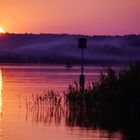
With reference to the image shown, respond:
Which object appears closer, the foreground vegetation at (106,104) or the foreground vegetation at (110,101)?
the foreground vegetation at (106,104)

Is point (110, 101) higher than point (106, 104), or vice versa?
point (110, 101)

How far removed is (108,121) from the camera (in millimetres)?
21266

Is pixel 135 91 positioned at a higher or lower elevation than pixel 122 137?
higher

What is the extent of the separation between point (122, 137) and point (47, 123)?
330 cm

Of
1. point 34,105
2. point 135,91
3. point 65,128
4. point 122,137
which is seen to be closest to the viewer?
point 122,137

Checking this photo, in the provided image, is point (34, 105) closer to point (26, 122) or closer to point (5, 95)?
point (26, 122)

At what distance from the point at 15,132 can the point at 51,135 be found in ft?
3.33

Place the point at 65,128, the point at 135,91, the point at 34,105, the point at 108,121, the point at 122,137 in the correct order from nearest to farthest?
1. the point at 122,137
2. the point at 65,128
3. the point at 108,121
4. the point at 135,91
5. the point at 34,105

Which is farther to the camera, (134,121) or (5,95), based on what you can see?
(5,95)

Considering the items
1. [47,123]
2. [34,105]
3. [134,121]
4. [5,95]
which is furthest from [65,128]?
[5,95]

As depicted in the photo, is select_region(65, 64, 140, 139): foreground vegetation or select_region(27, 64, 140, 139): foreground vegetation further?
select_region(65, 64, 140, 139): foreground vegetation

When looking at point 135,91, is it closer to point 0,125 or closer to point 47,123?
Result: point 47,123

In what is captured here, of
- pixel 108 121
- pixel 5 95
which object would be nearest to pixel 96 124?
pixel 108 121

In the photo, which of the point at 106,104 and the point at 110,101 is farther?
the point at 110,101
